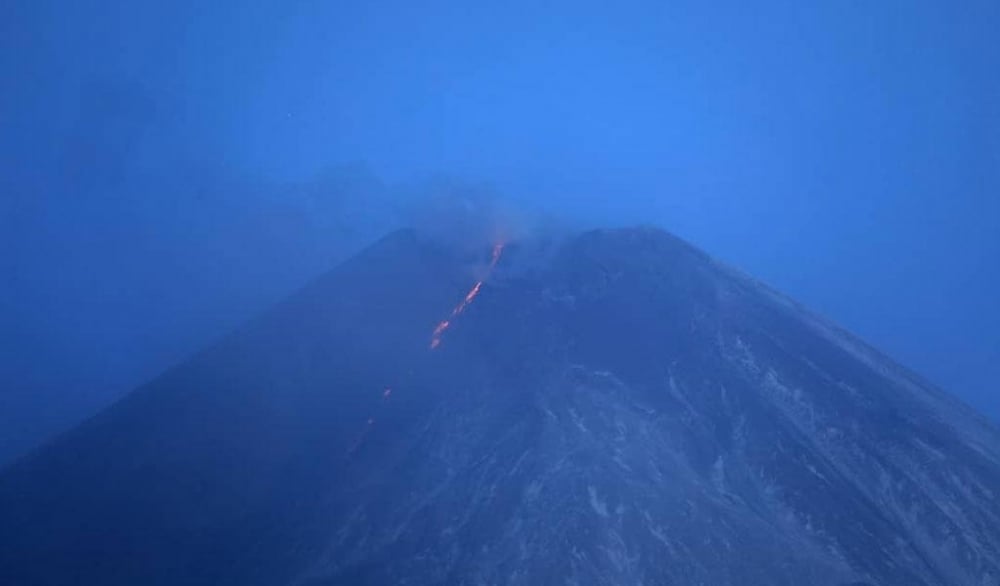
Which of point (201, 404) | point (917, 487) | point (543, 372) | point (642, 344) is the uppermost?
point (201, 404)

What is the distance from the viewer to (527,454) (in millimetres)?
30266

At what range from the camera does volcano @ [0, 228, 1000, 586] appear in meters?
26.3

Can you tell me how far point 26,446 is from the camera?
4728 cm

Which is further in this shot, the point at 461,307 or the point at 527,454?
the point at 461,307

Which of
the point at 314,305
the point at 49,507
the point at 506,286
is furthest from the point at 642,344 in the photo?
the point at 49,507

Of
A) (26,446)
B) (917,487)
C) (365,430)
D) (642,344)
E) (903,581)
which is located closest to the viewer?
(903,581)

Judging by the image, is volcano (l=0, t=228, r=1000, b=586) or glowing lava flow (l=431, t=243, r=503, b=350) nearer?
volcano (l=0, t=228, r=1000, b=586)

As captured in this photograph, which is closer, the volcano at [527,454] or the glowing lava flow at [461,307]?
the volcano at [527,454]

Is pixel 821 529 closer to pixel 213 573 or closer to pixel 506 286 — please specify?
pixel 506 286

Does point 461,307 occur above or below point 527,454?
above

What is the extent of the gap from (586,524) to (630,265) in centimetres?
2050

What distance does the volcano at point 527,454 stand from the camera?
2634 centimetres

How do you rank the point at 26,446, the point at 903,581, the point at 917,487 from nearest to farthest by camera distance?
the point at 903,581
the point at 917,487
the point at 26,446

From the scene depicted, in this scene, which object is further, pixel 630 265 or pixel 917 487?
pixel 630 265
